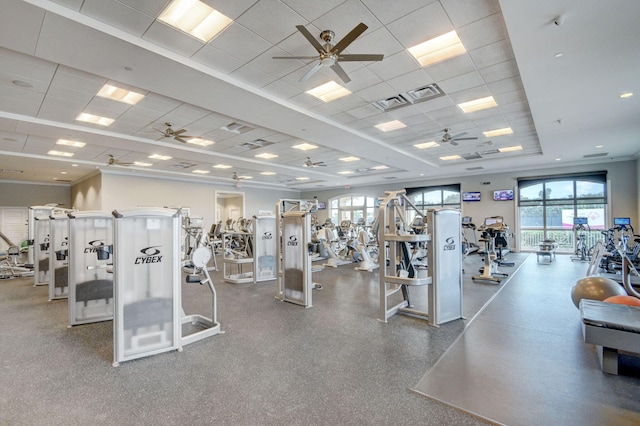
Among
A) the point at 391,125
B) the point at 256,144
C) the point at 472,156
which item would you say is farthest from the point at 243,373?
the point at 472,156

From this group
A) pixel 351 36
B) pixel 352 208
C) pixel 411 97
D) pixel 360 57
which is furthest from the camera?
pixel 352 208

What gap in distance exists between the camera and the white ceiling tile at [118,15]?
118 inches

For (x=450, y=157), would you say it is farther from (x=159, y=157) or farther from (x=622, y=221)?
(x=159, y=157)

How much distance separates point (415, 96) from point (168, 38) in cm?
390

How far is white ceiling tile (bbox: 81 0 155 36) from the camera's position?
2.99m

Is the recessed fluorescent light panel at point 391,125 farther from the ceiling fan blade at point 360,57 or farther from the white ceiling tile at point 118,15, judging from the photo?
the white ceiling tile at point 118,15

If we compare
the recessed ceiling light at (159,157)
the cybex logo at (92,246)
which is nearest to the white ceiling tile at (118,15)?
the cybex logo at (92,246)

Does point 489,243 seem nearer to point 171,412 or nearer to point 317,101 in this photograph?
point 317,101

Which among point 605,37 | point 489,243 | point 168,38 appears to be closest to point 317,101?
point 168,38

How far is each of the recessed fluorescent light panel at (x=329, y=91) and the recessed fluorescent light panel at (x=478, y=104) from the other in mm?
2332

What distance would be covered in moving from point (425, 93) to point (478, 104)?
4.24 ft

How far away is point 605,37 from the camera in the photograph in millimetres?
3305

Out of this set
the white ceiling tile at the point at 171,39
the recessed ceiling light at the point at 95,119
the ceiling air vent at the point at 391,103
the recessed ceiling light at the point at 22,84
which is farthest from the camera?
the recessed ceiling light at the point at 95,119

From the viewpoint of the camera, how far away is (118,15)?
3145 millimetres
